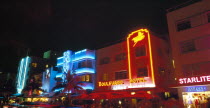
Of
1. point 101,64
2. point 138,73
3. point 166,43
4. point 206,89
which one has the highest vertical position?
point 166,43

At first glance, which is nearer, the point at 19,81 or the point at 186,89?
the point at 186,89

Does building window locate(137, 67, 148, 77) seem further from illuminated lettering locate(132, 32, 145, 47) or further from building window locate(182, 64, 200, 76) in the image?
building window locate(182, 64, 200, 76)

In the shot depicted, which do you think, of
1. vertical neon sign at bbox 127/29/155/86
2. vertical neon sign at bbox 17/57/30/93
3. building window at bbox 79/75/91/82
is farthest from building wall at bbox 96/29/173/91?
vertical neon sign at bbox 17/57/30/93

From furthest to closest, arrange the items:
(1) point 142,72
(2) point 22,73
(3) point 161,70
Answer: (2) point 22,73 < (3) point 161,70 < (1) point 142,72

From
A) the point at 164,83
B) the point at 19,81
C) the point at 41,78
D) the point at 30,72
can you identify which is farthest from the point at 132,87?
the point at 19,81

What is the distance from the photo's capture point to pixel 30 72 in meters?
62.2

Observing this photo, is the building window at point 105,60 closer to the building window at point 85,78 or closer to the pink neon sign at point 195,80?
the building window at point 85,78

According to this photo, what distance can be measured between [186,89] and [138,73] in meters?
7.79

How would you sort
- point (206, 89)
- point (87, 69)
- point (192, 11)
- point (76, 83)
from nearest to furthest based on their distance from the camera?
point (206, 89) < point (192, 11) < point (76, 83) < point (87, 69)

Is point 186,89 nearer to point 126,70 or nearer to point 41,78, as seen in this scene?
point 126,70

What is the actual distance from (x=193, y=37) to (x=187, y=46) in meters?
1.31

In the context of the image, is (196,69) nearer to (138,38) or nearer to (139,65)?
(139,65)

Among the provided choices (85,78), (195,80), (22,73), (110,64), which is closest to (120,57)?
(110,64)

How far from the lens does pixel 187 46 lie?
907 inches
